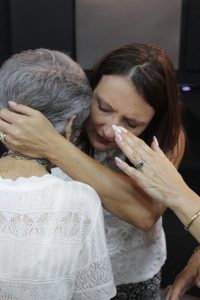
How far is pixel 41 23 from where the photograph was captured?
13.2ft

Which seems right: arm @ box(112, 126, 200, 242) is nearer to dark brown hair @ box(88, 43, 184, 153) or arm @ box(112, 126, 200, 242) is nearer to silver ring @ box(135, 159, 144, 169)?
silver ring @ box(135, 159, 144, 169)

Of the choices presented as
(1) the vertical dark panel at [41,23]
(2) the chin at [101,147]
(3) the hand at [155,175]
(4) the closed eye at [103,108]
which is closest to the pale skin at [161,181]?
(3) the hand at [155,175]

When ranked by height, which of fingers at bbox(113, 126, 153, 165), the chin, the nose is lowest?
the chin

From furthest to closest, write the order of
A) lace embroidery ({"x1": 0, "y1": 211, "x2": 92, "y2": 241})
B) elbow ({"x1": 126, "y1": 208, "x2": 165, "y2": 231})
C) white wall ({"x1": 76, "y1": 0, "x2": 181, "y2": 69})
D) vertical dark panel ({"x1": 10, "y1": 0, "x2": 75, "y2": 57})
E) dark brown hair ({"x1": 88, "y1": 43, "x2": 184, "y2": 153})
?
1. white wall ({"x1": 76, "y1": 0, "x2": 181, "y2": 69})
2. vertical dark panel ({"x1": 10, "y1": 0, "x2": 75, "y2": 57})
3. dark brown hair ({"x1": 88, "y1": 43, "x2": 184, "y2": 153})
4. elbow ({"x1": 126, "y1": 208, "x2": 165, "y2": 231})
5. lace embroidery ({"x1": 0, "y1": 211, "x2": 92, "y2": 241})

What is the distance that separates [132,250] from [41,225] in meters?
0.63

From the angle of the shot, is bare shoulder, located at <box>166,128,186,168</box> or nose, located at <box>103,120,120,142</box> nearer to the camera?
nose, located at <box>103,120,120,142</box>

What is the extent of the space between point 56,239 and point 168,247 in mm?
2381

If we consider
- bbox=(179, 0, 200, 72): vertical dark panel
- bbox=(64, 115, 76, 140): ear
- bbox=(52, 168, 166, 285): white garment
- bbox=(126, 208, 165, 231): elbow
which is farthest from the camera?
bbox=(179, 0, 200, 72): vertical dark panel

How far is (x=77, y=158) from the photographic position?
4.45 ft

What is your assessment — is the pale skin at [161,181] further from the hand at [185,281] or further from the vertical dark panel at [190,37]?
the vertical dark panel at [190,37]

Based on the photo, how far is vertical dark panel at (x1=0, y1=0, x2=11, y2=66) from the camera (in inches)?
158

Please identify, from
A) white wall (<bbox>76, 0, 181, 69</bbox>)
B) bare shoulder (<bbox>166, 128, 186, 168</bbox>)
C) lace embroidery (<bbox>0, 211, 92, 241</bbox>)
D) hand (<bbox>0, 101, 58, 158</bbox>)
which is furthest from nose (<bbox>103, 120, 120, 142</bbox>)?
white wall (<bbox>76, 0, 181, 69</bbox>)

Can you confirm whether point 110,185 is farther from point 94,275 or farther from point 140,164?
point 94,275

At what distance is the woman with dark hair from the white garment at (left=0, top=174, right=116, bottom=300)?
14 cm
